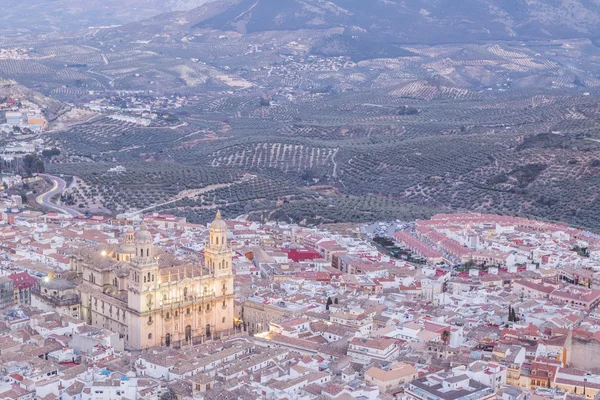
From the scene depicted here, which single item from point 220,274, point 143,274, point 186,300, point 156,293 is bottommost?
point 186,300

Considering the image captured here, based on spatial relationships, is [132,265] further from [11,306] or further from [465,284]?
[465,284]

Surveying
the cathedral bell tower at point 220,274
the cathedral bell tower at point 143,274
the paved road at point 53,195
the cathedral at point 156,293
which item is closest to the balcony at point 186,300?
the cathedral at point 156,293

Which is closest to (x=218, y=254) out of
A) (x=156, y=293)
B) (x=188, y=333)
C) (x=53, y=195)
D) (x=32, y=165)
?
(x=156, y=293)

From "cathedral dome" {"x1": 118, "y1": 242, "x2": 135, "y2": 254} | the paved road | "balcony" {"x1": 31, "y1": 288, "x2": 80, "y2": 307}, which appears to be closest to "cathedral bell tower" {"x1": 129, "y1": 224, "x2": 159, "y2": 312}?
"cathedral dome" {"x1": 118, "y1": 242, "x2": 135, "y2": 254}

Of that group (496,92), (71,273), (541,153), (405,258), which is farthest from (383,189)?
(496,92)

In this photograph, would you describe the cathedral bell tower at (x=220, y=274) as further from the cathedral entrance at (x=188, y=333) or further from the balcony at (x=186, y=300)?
the cathedral entrance at (x=188, y=333)

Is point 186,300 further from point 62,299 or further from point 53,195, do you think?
point 53,195

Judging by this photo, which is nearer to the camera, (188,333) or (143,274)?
(143,274)
